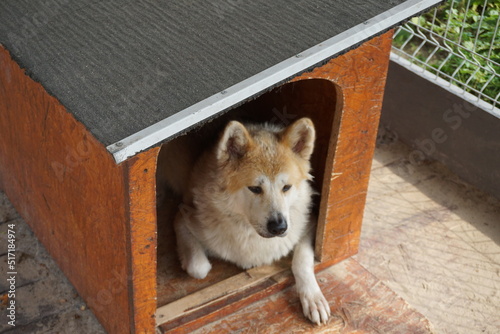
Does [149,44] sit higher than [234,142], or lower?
higher

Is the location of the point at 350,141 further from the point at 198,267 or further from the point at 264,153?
the point at 198,267

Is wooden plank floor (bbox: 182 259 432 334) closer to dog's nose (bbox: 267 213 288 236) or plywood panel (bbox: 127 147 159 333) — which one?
plywood panel (bbox: 127 147 159 333)

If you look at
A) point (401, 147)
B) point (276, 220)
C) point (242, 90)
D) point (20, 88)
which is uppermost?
point (242, 90)

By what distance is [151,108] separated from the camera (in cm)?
254

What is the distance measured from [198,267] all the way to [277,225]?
620 millimetres

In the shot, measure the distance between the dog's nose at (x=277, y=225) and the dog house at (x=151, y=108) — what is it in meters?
0.43

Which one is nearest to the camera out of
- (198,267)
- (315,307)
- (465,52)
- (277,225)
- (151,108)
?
(151,108)

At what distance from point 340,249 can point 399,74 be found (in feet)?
5.48

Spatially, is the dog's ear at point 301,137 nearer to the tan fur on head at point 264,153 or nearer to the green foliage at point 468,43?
the tan fur on head at point 264,153

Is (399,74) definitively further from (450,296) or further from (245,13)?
(245,13)

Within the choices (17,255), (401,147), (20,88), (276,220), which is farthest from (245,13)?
(401,147)

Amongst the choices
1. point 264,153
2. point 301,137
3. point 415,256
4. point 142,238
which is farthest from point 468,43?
point 142,238

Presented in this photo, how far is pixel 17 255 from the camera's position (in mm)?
3873

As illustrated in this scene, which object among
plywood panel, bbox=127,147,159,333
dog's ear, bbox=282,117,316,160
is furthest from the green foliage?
plywood panel, bbox=127,147,159,333
